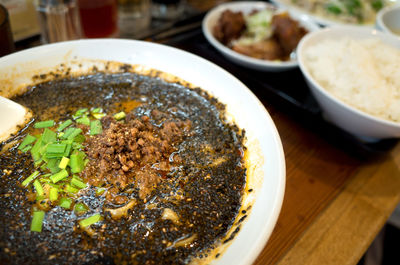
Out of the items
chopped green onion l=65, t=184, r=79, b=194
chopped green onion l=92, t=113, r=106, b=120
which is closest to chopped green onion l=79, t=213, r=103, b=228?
chopped green onion l=65, t=184, r=79, b=194

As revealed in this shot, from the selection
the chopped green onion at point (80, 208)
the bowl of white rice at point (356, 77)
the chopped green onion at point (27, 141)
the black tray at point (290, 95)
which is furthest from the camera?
the black tray at point (290, 95)

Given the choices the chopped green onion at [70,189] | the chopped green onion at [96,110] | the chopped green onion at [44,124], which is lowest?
the chopped green onion at [70,189]

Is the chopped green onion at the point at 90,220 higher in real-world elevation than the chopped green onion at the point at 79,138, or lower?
lower

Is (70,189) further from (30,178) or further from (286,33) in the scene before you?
(286,33)

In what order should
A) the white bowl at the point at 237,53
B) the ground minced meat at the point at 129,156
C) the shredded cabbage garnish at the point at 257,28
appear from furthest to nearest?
the shredded cabbage garnish at the point at 257,28 < the white bowl at the point at 237,53 < the ground minced meat at the point at 129,156

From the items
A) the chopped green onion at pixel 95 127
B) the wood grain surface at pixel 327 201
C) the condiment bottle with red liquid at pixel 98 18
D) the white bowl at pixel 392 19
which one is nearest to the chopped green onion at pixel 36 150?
the chopped green onion at pixel 95 127

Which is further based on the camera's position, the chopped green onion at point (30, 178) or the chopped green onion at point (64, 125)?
the chopped green onion at point (64, 125)

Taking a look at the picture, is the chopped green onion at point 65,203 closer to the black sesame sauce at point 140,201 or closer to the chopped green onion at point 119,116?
the black sesame sauce at point 140,201
